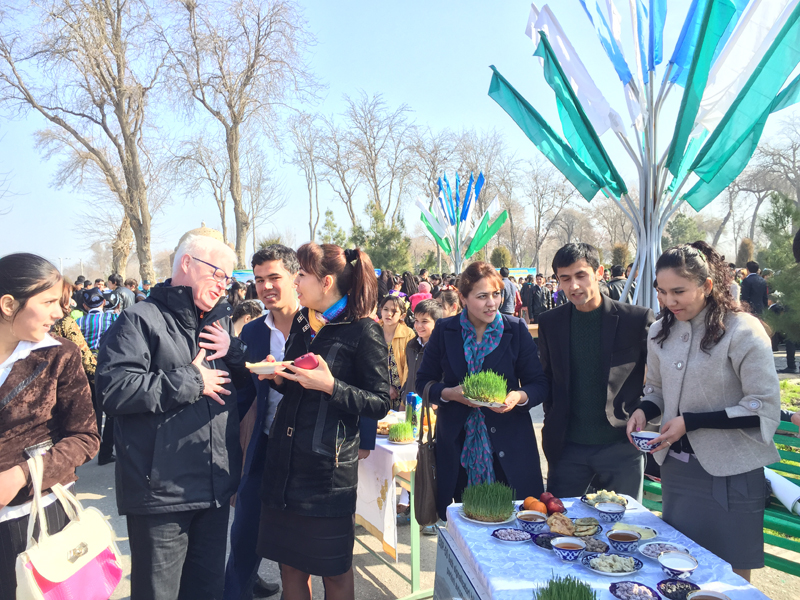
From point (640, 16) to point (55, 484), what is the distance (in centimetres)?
760

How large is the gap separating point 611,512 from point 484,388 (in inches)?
29.2

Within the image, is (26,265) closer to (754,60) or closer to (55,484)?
(55,484)

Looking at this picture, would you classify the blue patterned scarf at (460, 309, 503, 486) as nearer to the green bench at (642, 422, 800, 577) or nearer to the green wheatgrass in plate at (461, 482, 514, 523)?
the green wheatgrass in plate at (461, 482, 514, 523)

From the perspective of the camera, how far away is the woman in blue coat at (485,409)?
2.80 m

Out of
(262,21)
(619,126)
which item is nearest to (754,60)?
(619,126)

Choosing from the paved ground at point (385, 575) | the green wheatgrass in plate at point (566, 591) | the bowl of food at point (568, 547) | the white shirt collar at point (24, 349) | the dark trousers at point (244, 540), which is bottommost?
the paved ground at point (385, 575)

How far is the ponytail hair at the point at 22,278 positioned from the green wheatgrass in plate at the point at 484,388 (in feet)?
5.98

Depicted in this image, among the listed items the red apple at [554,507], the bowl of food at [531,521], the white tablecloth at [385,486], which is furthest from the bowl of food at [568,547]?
the white tablecloth at [385,486]

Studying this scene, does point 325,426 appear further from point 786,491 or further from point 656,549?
point 786,491

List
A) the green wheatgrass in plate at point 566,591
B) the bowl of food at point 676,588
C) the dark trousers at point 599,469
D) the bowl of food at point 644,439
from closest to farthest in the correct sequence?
the green wheatgrass in plate at point 566,591, the bowl of food at point 676,588, the bowl of food at point 644,439, the dark trousers at point 599,469

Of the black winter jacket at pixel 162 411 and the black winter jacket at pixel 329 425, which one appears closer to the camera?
the black winter jacket at pixel 162 411

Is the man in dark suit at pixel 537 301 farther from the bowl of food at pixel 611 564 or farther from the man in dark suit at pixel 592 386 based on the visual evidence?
the bowl of food at pixel 611 564

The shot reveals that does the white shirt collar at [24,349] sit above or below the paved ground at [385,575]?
above

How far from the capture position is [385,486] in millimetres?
3455
